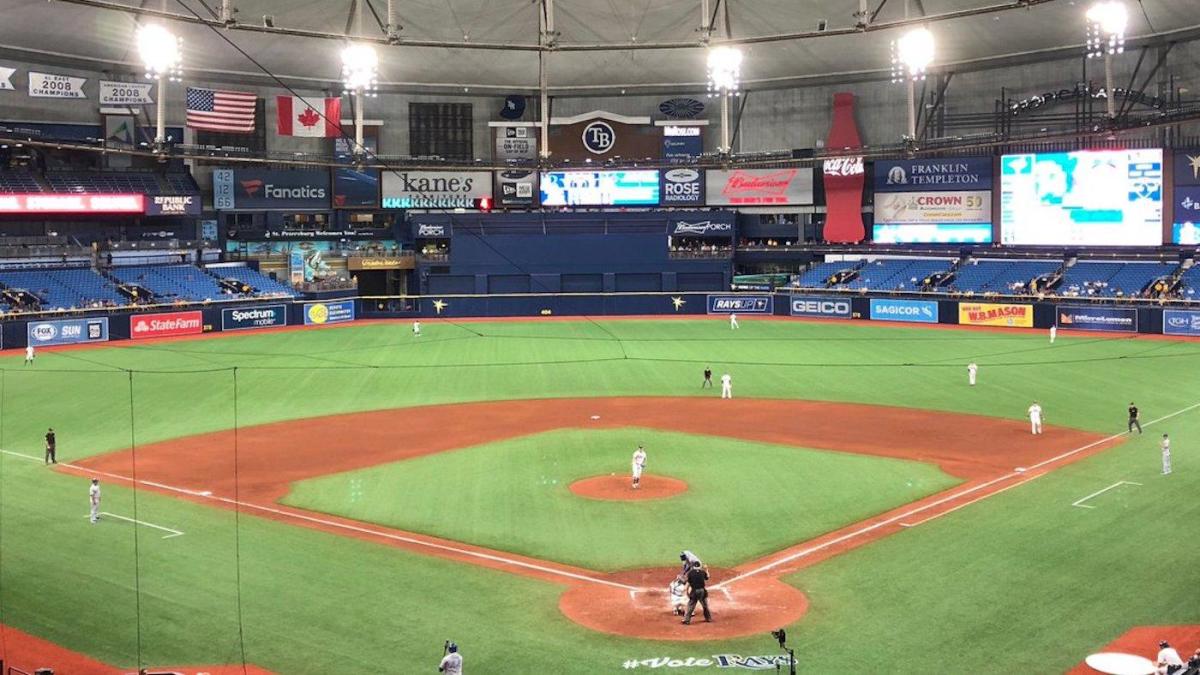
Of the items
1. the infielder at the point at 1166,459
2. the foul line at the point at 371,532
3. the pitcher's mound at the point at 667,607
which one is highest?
the infielder at the point at 1166,459

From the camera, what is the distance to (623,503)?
2606 cm

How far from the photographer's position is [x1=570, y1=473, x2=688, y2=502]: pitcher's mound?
2678 cm

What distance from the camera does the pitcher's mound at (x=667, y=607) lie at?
17750 mm

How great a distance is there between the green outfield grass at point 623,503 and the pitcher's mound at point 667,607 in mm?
1191

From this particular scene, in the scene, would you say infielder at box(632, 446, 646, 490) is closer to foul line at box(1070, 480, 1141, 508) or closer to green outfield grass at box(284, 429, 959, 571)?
green outfield grass at box(284, 429, 959, 571)

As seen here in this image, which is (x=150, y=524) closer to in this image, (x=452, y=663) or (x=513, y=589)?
(x=513, y=589)

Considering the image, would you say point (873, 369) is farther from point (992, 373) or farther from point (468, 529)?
point (468, 529)

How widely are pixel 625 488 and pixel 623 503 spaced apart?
1.52m

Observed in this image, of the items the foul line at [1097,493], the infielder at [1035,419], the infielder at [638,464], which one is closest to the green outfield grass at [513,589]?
the foul line at [1097,493]

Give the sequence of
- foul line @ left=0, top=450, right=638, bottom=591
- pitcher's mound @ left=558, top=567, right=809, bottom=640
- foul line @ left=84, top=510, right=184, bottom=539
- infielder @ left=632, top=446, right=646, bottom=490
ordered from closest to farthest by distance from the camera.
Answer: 1. pitcher's mound @ left=558, top=567, right=809, bottom=640
2. foul line @ left=0, top=450, right=638, bottom=591
3. foul line @ left=84, top=510, right=184, bottom=539
4. infielder @ left=632, top=446, right=646, bottom=490

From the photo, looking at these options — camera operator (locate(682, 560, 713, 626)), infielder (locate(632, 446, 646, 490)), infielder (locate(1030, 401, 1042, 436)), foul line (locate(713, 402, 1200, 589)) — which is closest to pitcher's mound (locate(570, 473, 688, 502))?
infielder (locate(632, 446, 646, 490))

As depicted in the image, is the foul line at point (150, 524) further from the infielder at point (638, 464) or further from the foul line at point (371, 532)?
the infielder at point (638, 464)

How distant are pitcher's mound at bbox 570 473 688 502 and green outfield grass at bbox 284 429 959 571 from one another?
0.36 meters

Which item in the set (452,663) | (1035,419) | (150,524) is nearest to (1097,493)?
(1035,419)
